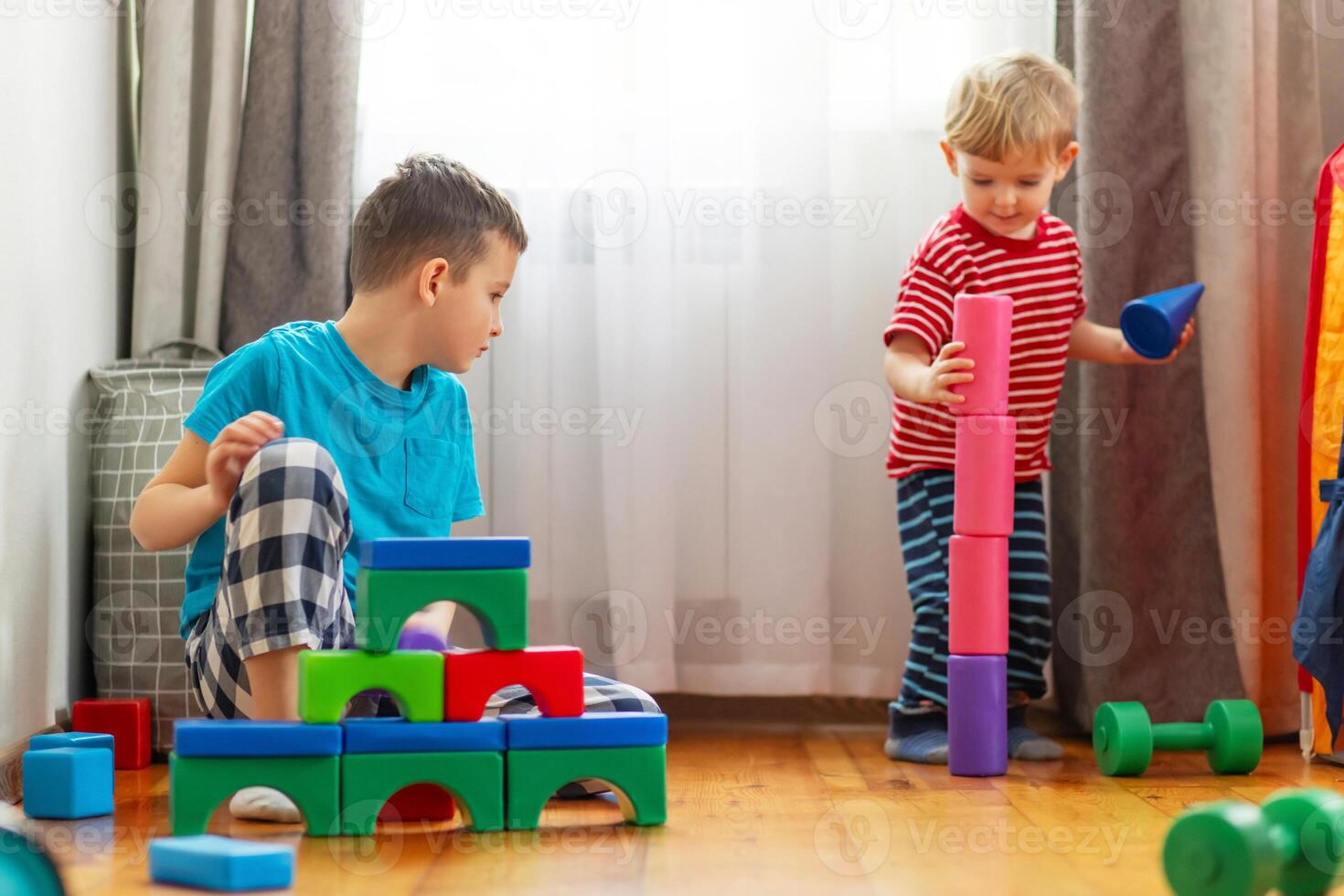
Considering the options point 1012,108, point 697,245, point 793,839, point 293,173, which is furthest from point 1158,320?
point 293,173

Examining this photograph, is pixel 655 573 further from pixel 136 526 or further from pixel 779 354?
pixel 136 526

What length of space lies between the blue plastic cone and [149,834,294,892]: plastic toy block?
109cm

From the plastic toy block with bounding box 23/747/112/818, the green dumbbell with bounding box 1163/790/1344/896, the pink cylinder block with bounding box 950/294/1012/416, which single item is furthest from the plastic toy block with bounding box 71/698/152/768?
the green dumbbell with bounding box 1163/790/1344/896

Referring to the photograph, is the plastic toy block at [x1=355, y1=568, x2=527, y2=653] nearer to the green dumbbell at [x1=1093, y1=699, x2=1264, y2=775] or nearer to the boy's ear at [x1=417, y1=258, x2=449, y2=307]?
the boy's ear at [x1=417, y1=258, x2=449, y2=307]

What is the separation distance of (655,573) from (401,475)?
540mm

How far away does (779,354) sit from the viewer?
6.03 feet

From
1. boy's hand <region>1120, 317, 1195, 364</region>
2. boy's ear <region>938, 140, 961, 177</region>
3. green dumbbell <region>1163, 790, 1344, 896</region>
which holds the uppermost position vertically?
boy's ear <region>938, 140, 961, 177</region>

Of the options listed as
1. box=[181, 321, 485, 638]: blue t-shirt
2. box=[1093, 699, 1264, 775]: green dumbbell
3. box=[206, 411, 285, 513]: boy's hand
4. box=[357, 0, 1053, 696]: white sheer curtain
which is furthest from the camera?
box=[357, 0, 1053, 696]: white sheer curtain

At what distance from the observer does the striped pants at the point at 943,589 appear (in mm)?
1613

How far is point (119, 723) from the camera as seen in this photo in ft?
4.94

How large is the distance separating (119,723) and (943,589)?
0.97m

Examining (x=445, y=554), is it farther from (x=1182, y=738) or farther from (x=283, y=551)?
(x=1182, y=738)

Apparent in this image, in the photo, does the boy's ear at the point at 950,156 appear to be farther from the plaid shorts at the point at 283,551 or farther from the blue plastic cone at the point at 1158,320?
the plaid shorts at the point at 283,551

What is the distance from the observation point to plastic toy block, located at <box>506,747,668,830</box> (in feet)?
3.61
